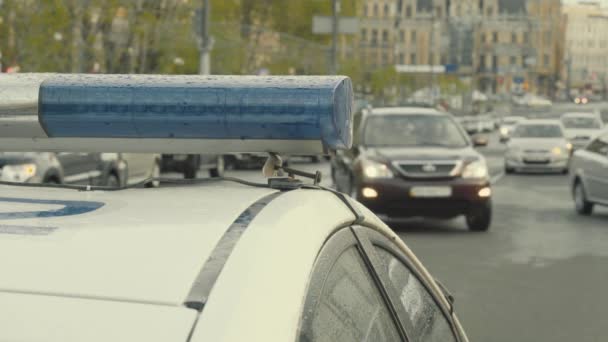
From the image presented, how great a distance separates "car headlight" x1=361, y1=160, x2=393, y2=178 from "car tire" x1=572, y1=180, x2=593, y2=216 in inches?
160

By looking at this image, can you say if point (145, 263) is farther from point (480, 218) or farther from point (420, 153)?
point (480, 218)

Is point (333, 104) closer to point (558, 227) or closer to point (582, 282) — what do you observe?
point (582, 282)

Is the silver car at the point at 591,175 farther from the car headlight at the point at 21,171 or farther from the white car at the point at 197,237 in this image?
the white car at the point at 197,237

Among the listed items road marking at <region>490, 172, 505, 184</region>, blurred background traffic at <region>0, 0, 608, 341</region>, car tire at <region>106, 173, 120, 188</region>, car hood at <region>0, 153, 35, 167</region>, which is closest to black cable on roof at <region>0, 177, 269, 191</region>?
blurred background traffic at <region>0, 0, 608, 341</region>

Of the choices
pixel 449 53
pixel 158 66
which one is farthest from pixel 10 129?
pixel 449 53

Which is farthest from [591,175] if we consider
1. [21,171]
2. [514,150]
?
[514,150]

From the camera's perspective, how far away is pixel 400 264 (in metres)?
3.08

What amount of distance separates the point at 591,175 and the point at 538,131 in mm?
16318

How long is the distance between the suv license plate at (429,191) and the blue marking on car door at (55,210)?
14282 mm

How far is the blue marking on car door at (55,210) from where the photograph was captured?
212cm

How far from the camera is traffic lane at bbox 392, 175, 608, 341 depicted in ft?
30.2

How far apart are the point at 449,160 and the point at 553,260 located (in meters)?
3.35

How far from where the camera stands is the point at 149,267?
6.20 ft

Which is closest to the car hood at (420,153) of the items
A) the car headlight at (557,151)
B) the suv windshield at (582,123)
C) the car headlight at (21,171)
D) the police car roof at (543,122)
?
the car headlight at (21,171)
